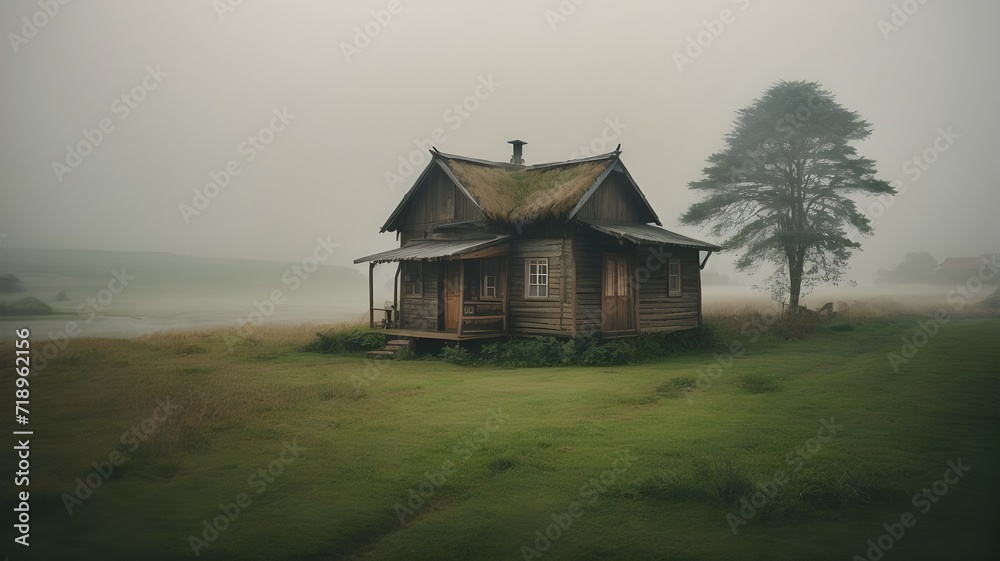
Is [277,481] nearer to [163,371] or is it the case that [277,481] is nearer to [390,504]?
[390,504]

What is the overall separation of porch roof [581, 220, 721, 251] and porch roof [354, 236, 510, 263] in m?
3.99

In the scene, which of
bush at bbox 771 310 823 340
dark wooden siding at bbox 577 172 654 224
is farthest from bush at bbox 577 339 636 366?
bush at bbox 771 310 823 340

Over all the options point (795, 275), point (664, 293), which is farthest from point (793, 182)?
point (664, 293)

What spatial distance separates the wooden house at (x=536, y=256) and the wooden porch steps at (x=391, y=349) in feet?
1.80

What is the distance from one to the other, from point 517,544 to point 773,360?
16676 millimetres

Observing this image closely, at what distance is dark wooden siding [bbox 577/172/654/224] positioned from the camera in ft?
80.3

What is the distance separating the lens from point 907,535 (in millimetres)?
7035

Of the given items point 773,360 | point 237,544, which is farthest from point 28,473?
point 773,360

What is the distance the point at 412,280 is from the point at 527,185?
6.56 meters

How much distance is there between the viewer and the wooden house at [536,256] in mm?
22984

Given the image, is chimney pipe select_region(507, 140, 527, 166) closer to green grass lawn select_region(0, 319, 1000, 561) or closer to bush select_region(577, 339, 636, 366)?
bush select_region(577, 339, 636, 366)

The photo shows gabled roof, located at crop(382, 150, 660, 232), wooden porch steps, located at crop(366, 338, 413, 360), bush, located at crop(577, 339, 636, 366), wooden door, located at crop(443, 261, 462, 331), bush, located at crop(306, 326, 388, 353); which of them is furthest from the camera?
bush, located at crop(306, 326, 388, 353)

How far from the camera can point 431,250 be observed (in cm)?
2461

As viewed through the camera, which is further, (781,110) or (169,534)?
(781,110)
